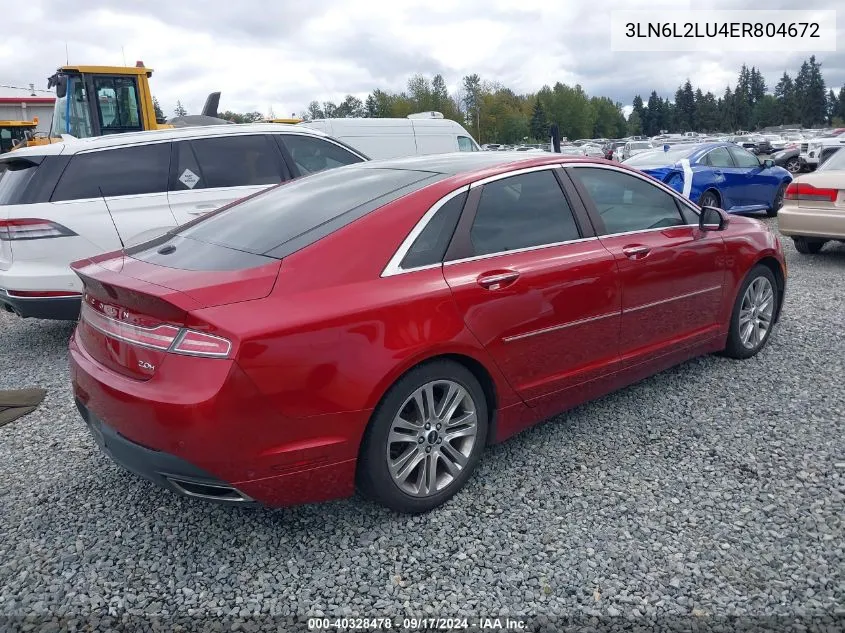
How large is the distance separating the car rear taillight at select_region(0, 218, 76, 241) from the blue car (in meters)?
8.74

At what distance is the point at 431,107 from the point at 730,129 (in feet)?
258

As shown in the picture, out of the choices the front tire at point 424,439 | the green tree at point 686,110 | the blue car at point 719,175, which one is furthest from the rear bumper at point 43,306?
the green tree at point 686,110

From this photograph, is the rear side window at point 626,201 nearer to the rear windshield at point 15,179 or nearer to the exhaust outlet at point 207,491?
the exhaust outlet at point 207,491

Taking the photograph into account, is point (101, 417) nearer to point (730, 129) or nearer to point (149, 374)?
point (149, 374)

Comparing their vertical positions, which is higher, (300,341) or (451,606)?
(300,341)

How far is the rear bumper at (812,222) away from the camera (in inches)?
308

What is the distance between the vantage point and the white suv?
5.21 meters

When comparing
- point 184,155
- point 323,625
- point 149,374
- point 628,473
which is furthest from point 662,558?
point 184,155

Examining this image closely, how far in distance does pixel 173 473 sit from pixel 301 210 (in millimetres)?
1335

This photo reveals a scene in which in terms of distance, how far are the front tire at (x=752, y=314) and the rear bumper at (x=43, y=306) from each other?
4.84m

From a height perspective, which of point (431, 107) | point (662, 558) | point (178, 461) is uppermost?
point (431, 107)

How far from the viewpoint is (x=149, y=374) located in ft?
8.32

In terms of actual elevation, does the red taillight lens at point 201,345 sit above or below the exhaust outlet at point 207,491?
above

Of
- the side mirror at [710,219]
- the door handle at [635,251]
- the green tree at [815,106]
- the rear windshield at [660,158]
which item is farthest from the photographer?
the green tree at [815,106]
